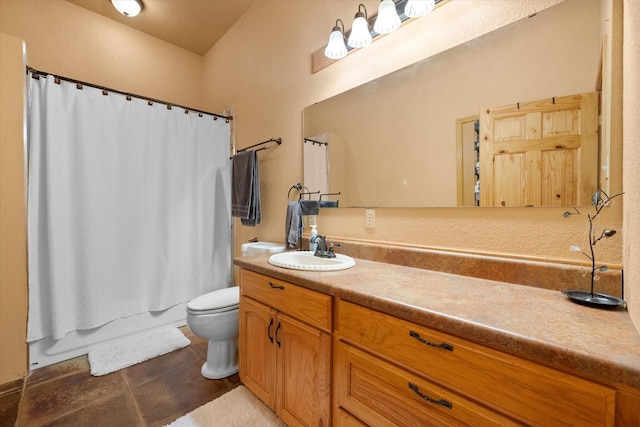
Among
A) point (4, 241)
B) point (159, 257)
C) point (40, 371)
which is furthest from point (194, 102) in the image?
point (40, 371)

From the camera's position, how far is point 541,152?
3.33 feet

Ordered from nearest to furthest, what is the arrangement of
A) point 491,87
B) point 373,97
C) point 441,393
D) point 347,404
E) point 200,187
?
point 441,393
point 347,404
point 491,87
point 373,97
point 200,187

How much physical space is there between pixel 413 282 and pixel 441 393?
0.39 metres

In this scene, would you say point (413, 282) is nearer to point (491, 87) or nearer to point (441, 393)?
point (441, 393)

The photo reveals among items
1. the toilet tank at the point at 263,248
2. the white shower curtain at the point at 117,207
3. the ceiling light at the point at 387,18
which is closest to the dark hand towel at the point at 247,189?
the toilet tank at the point at 263,248

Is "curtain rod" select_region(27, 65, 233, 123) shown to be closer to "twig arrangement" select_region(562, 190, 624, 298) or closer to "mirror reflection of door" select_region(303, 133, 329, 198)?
"mirror reflection of door" select_region(303, 133, 329, 198)

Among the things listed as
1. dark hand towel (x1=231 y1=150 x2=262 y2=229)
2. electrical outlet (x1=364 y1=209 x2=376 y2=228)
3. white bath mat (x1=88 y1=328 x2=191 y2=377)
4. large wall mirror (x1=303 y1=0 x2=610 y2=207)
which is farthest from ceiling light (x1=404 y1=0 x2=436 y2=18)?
white bath mat (x1=88 y1=328 x2=191 y2=377)

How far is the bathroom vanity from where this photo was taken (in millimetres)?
554

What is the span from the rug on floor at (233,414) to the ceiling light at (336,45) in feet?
6.59

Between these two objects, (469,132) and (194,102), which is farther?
(194,102)

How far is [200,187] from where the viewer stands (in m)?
2.58

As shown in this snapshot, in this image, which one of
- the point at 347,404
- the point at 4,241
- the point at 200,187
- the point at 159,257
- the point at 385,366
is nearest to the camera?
the point at 385,366

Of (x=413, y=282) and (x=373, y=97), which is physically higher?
(x=373, y=97)

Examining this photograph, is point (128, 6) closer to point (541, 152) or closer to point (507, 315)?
point (541, 152)
